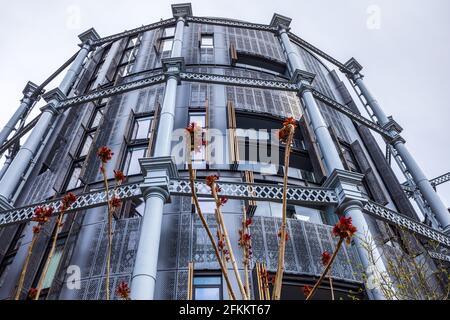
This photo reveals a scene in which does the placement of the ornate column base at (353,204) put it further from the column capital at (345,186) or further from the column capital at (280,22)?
the column capital at (280,22)

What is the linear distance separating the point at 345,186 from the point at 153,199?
6.32 m

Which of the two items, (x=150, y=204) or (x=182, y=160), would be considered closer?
(x=150, y=204)

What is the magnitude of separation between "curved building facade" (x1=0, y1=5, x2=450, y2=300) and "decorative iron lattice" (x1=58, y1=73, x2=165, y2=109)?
7 cm

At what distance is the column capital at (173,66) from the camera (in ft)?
52.2

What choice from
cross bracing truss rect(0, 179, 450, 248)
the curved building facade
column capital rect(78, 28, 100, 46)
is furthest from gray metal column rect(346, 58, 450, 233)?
column capital rect(78, 28, 100, 46)

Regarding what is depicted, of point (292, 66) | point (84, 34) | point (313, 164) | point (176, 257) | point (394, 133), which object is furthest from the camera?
point (84, 34)

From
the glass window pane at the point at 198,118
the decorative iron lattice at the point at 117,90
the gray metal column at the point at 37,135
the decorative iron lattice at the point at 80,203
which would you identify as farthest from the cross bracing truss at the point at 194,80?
the decorative iron lattice at the point at 80,203

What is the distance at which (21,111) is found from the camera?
856 inches

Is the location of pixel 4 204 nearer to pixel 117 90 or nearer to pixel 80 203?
pixel 80 203

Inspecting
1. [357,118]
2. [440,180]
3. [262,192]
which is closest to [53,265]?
[262,192]

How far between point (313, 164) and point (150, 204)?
29.6 ft

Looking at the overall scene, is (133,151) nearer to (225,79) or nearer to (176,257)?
(225,79)

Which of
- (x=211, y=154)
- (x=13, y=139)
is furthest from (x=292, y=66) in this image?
(x=13, y=139)

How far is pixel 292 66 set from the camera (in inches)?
733
